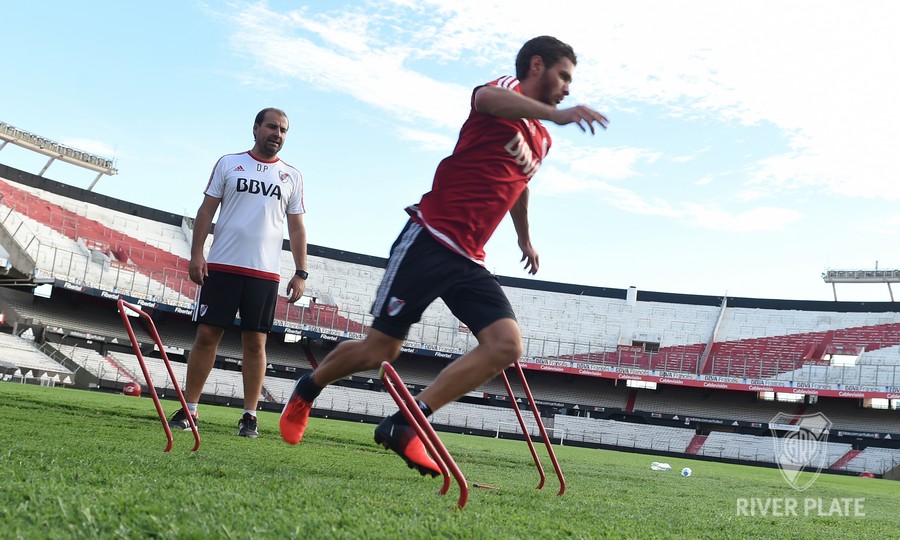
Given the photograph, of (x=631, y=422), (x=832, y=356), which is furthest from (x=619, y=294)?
(x=832, y=356)

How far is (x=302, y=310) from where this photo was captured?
32.8 meters

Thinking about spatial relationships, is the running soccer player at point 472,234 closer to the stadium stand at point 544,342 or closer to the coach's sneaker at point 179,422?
the coach's sneaker at point 179,422

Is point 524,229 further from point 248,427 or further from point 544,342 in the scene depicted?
point 544,342

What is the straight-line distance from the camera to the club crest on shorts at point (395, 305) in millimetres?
3334

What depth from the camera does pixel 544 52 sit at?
11.2 feet

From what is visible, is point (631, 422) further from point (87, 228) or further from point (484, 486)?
point (484, 486)

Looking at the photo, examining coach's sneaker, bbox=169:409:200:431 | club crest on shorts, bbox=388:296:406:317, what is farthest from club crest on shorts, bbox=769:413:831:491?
coach's sneaker, bbox=169:409:200:431

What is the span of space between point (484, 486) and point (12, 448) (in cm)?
187

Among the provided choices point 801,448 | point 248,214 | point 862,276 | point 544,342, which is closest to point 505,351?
point 248,214

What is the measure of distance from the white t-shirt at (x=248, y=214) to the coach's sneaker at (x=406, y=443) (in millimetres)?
2218

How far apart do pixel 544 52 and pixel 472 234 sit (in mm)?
886

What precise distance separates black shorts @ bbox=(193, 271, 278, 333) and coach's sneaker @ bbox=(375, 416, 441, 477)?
209cm

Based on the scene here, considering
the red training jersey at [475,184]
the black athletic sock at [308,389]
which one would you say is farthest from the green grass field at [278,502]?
the red training jersey at [475,184]

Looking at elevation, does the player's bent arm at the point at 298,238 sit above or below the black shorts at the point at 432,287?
above
